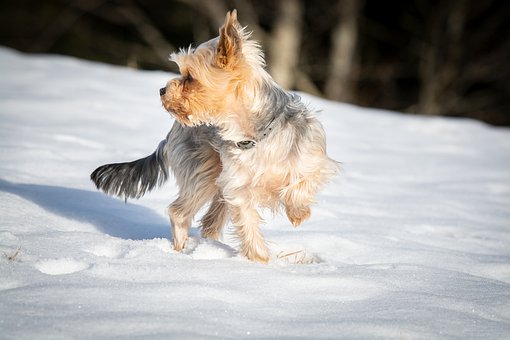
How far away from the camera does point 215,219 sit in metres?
5.13

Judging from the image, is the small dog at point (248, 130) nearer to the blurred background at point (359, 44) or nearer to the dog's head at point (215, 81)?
the dog's head at point (215, 81)

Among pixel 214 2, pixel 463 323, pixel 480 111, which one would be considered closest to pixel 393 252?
pixel 463 323

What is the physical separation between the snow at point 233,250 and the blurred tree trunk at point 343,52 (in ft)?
27.0

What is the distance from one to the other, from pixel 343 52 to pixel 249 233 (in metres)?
13.9

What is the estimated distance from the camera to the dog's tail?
16.2ft

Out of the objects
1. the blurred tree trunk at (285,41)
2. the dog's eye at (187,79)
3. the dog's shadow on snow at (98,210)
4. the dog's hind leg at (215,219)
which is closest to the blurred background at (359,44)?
the blurred tree trunk at (285,41)

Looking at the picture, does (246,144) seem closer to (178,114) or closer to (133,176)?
(178,114)

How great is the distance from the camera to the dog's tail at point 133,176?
495 centimetres

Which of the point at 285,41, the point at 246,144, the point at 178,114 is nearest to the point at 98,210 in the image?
the point at 178,114

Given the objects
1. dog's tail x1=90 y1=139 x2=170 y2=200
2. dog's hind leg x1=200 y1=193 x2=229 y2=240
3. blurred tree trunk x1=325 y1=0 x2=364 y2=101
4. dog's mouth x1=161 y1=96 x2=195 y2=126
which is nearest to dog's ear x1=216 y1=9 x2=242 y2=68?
dog's mouth x1=161 y1=96 x2=195 y2=126

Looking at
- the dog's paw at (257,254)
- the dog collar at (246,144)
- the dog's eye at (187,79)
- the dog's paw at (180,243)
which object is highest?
the dog's eye at (187,79)

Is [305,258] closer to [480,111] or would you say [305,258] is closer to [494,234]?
[494,234]

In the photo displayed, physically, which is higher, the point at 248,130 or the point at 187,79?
the point at 187,79

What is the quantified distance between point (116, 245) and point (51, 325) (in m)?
1.24
